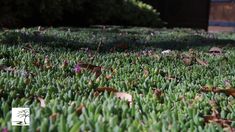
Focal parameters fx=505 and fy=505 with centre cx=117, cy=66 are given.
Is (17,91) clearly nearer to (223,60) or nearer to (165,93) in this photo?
(165,93)

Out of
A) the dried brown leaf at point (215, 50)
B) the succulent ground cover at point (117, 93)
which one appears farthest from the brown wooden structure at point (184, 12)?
the succulent ground cover at point (117, 93)

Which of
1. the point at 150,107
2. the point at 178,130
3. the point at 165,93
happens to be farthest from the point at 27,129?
the point at 165,93

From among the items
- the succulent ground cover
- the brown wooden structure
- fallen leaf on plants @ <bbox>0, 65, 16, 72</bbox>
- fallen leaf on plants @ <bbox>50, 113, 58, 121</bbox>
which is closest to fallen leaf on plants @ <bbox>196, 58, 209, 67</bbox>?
the succulent ground cover

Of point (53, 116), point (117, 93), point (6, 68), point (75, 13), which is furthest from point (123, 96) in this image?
point (75, 13)

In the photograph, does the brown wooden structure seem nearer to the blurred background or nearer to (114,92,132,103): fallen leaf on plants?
the blurred background

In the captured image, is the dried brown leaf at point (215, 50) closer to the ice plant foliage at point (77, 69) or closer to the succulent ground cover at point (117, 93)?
the succulent ground cover at point (117, 93)
